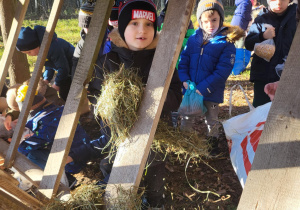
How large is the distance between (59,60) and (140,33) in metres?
2.60

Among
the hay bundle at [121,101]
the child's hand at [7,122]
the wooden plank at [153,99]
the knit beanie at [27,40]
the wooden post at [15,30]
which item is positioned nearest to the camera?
the wooden plank at [153,99]

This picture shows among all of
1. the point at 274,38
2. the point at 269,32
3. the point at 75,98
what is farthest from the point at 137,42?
the point at 274,38

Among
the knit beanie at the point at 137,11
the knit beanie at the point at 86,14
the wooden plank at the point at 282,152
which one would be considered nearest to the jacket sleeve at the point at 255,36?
the knit beanie at the point at 137,11

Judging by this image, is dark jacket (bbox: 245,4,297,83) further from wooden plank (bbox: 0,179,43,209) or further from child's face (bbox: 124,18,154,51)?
wooden plank (bbox: 0,179,43,209)

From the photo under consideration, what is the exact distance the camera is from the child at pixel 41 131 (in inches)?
110

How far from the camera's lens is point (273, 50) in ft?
10.8

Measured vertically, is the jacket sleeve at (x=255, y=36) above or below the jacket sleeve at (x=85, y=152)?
above

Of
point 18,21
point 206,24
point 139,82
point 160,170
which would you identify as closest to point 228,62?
point 206,24

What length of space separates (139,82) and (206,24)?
2.06 m

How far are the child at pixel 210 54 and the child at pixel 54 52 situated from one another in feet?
6.27

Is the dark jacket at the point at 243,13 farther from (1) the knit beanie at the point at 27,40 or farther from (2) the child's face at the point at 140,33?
(2) the child's face at the point at 140,33

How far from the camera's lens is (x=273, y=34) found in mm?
3350

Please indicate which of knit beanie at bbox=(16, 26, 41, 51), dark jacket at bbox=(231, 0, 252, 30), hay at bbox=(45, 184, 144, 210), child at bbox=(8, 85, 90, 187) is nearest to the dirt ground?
child at bbox=(8, 85, 90, 187)

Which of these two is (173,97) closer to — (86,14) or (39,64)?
(39,64)
